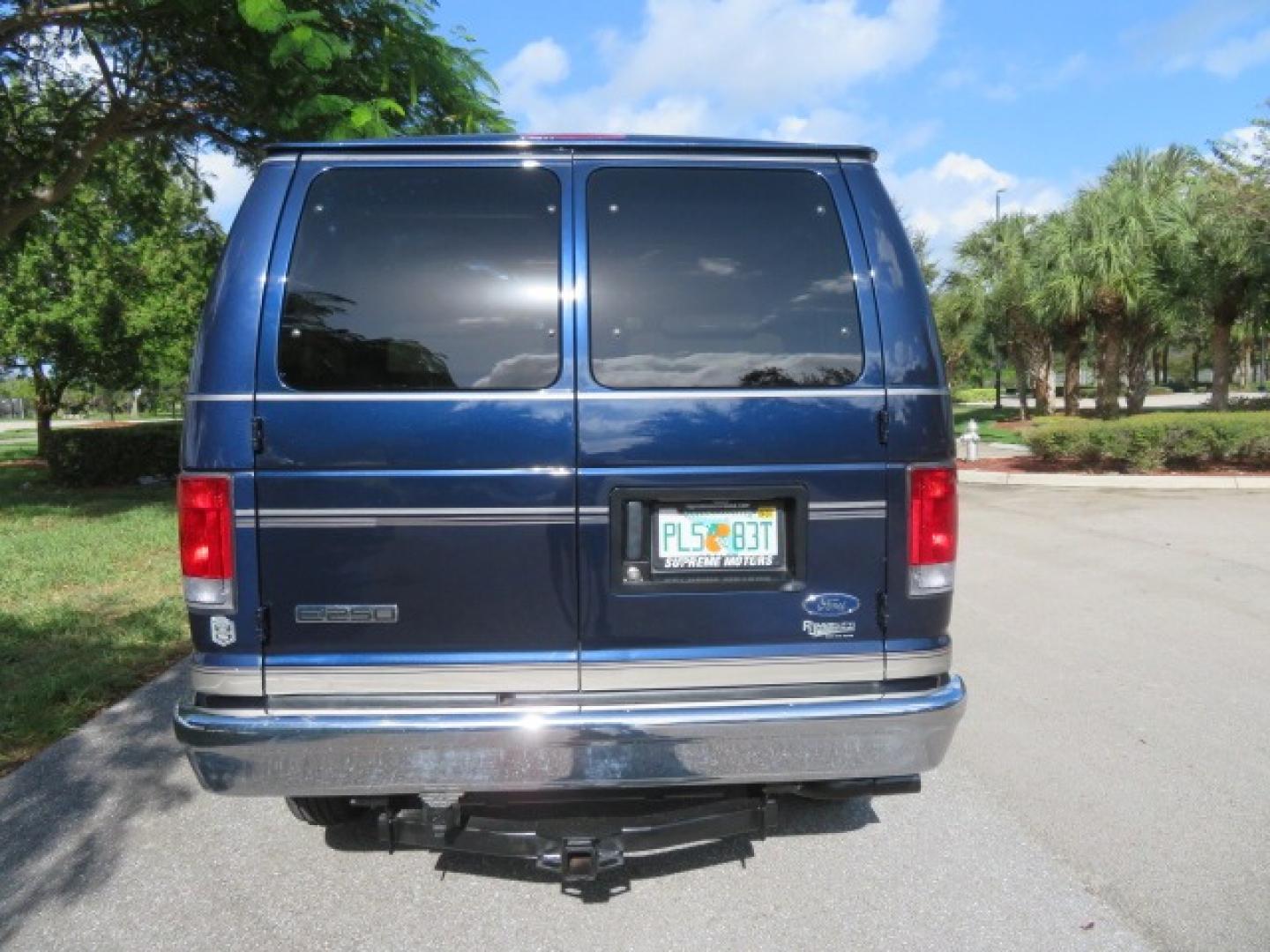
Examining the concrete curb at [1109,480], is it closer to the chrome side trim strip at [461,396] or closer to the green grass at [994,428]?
the green grass at [994,428]

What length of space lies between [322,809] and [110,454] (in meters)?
14.9

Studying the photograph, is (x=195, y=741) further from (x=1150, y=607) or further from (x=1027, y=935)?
(x=1150, y=607)

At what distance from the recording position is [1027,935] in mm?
2617

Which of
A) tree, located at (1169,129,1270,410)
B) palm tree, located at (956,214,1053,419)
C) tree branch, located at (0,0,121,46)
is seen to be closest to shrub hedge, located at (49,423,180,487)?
tree branch, located at (0,0,121,46)

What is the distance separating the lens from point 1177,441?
13.3m

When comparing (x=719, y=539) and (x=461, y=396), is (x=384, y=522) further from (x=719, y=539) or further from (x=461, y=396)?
(x=719, y=539)

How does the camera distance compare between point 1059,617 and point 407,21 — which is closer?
point 1059,617

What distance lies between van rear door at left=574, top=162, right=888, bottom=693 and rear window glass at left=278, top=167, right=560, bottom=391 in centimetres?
16

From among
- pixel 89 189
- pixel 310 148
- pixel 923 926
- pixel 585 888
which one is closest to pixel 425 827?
pixel 585 888

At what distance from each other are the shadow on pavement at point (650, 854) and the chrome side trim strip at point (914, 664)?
96 centimetres

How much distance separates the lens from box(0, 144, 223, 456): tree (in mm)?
13609

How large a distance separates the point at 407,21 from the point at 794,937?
8310 mm

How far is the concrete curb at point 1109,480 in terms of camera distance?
12273mm

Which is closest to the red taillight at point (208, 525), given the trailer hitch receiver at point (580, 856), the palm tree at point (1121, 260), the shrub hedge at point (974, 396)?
the trailer hitch receiver at point (580, 856)
